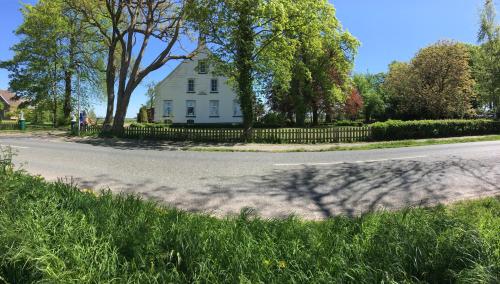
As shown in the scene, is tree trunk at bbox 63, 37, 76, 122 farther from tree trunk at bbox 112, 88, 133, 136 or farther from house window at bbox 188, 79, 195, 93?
tree trunk at bbox 112, 88, 133, 136

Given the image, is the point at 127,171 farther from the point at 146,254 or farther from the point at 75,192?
the point at 146,254

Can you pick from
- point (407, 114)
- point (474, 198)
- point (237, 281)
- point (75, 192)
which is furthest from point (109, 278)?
point (407, 114)

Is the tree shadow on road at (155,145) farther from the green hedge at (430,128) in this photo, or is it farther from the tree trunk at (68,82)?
the tree trunk at (68,82)

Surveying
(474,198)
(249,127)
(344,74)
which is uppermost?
(344,74)

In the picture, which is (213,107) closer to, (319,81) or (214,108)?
(214,108)

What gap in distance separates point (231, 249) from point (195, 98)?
46.7 m

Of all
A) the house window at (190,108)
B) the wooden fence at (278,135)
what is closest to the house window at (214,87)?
the house window at (190,108)

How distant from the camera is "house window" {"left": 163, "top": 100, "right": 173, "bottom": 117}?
49344 millimetres

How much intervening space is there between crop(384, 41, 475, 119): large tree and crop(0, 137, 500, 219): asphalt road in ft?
96.5

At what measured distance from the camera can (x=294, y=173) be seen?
10.9 meters

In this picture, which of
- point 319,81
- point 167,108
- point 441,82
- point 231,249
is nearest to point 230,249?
point 231,249

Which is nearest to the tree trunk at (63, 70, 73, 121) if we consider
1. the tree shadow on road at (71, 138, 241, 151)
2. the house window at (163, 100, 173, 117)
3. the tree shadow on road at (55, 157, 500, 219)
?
the house window at (163, 100, 173, 117)

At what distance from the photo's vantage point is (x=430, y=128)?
24859 millimetres

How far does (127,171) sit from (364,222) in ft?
26.6
